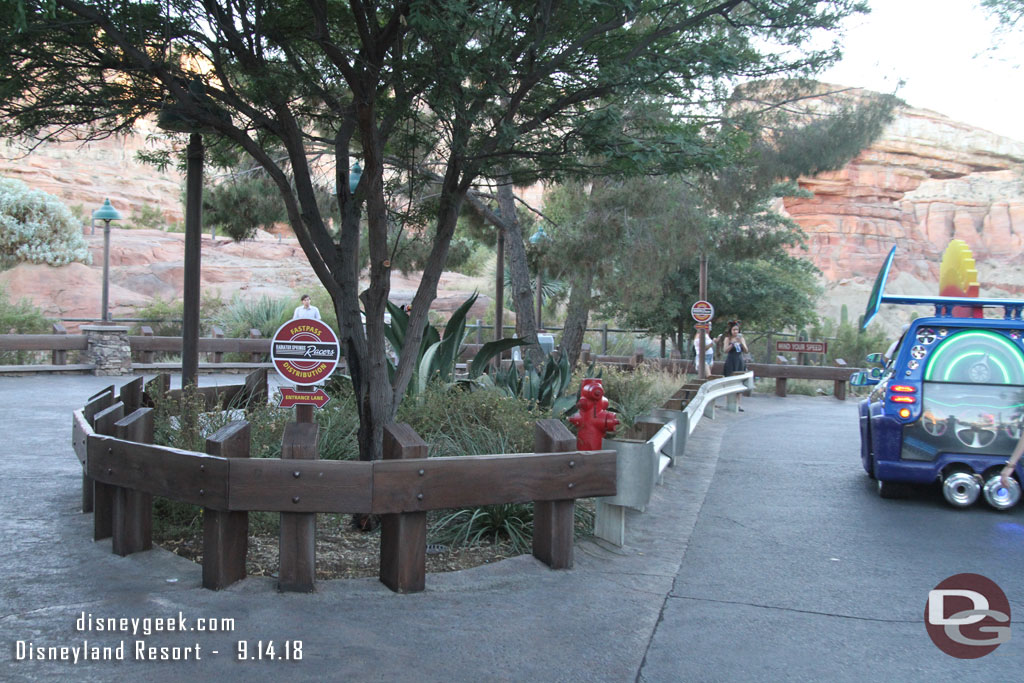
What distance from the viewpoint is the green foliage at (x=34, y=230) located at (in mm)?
38250

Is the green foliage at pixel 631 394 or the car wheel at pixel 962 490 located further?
the green foliage at pixel 631 394

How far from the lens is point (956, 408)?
820cm

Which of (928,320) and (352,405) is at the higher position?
(928,320)

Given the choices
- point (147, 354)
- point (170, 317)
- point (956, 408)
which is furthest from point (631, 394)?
point (170, 317)

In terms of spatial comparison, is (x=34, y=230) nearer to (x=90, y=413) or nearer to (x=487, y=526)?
(x=90, y=413)

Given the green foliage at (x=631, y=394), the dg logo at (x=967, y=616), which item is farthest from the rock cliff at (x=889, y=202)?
the dg logo at (x=967, y=616)

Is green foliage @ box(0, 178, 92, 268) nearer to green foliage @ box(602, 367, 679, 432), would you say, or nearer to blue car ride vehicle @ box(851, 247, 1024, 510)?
green foliage @ box(602, 367, 679, 432)

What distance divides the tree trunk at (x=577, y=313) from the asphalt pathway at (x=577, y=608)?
12.6 metres

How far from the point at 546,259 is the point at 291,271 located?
29.5 meters

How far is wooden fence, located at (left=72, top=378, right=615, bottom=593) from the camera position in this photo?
194 inches

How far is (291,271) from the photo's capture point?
153 ft

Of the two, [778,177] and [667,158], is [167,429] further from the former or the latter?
[778,177]

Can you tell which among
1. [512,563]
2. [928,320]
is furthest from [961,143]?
[512,563]

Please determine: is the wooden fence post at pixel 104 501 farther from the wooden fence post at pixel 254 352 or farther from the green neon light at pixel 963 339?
the wooden fence post at pixel 254 352
